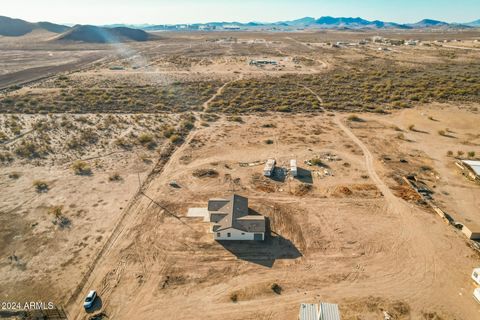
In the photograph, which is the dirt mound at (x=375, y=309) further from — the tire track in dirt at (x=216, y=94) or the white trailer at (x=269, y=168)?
the tire track in dirt at (x=216, y=94)

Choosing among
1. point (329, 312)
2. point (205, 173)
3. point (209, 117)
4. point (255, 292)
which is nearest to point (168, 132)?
point (209, 117)

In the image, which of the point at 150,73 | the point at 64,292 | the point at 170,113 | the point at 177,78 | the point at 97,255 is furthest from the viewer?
the point at 150,73

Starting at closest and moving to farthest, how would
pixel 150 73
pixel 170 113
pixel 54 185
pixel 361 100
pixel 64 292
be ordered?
pixel 64 292
pixel 54 185
pixel 170 113
pixel 361 100
pixel 150 73

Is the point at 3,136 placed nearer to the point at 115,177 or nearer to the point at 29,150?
the point at 29,150

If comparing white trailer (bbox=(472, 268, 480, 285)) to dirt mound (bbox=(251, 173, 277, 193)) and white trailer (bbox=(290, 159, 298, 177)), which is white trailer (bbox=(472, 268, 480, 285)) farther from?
white trailer (bbox=(290, 159, 298, 177))

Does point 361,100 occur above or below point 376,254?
above

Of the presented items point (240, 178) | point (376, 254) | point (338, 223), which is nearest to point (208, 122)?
point (240, 178)

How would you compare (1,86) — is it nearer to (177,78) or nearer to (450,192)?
(177,78)
